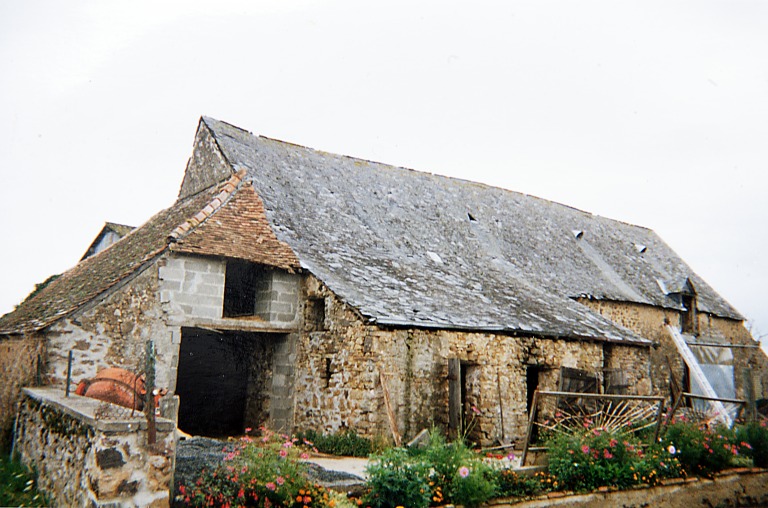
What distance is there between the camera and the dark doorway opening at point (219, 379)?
41.8ft

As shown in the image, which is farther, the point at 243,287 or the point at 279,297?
the point at 243,287

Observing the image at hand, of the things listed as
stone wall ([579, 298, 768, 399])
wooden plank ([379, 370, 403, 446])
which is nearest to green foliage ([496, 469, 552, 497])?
wooden plank ([379, 370, 403, 446])

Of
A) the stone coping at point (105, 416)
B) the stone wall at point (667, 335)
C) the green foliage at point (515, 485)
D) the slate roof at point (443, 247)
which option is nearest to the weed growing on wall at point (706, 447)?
the green foliage at point (515, 485)

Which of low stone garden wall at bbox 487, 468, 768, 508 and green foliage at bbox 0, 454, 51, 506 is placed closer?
green foliage at bbox 0, 454, 51, 506

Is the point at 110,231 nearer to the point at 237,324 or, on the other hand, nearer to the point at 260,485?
the point at 237,324

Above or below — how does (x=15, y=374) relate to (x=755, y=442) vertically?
above

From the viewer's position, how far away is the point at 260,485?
5.86m

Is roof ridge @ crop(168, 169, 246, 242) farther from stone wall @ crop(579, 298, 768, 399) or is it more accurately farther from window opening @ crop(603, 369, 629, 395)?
stone wall @ crop(579, 298, 768, 399)

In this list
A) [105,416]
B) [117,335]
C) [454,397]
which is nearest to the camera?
[105,416]

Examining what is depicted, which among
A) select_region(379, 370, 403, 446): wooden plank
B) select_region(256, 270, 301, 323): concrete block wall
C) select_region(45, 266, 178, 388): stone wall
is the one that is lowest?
select_region(379, 370, 403, 446): wooden plank

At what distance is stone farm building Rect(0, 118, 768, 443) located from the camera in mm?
10305

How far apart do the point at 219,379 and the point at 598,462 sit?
8.70 metres

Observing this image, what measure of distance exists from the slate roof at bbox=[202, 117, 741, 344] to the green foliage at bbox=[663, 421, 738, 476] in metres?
3.35

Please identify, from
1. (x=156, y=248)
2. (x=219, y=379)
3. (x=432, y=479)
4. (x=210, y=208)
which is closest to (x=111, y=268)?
(x=156, y=248)
